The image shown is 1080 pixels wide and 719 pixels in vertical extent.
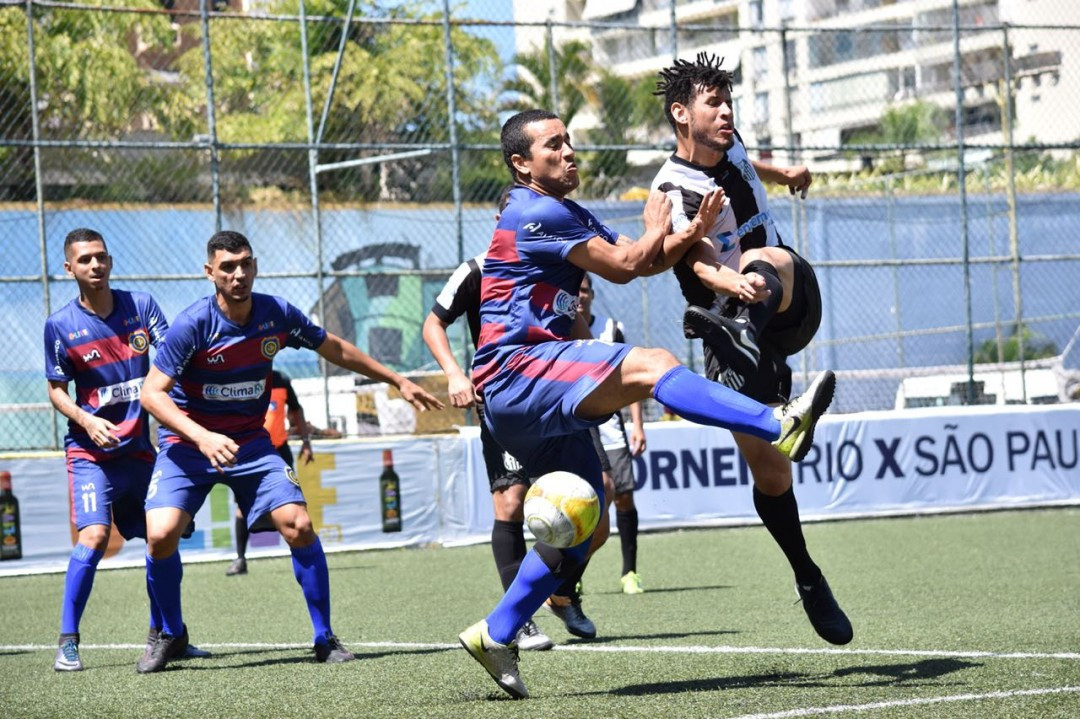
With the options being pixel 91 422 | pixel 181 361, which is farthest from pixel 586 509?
pixel 91 422

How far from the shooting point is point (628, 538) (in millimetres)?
9711

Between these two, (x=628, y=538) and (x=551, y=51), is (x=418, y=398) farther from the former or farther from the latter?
(x=551, y=51)

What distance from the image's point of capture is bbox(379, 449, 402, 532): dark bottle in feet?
45.2

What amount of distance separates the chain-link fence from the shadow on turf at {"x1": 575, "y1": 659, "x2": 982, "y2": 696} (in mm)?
9020

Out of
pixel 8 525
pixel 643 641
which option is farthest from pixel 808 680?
pixel 8 525

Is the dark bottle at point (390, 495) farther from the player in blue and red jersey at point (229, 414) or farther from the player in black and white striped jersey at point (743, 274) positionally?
the player in black and white striped jersey at point (743, 274)

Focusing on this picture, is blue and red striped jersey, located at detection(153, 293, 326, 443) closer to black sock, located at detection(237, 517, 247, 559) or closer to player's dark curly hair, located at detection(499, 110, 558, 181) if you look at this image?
player's dark curly hair, located at detection(499, 110, 558, 181)

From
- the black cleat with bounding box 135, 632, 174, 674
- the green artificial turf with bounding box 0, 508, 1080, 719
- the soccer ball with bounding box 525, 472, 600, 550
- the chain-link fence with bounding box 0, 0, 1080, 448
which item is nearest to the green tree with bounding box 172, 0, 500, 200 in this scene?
the chain-link fence with bounding box 0, 0, 1080, 448

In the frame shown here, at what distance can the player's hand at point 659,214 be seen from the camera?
5.25 metres

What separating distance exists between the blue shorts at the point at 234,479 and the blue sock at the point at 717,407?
2.53 m

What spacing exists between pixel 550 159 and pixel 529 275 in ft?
1.43

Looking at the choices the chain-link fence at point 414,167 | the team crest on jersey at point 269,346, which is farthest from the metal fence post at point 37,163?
the team crest on jersey at point 269,346

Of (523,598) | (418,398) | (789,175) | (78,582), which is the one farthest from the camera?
(78,582)

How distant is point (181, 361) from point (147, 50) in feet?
45.7
